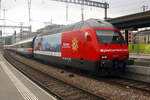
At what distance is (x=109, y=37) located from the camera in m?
9.91

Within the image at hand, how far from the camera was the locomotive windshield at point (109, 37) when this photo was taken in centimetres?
961

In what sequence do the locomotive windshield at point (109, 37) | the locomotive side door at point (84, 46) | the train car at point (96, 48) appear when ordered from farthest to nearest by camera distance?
the locomotive side door at point (84, 46) < the locomotive windshield at point (109, 37) < the train car at point (96, 48)

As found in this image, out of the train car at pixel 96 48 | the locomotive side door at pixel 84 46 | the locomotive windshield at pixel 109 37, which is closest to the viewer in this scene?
the train car at pixel 96 48

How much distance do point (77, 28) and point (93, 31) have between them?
203 cm

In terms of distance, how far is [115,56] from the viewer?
9445 millimetres

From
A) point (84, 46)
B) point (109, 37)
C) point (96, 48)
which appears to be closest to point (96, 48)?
point (96, 48)

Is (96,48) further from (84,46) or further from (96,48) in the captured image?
(84,46)

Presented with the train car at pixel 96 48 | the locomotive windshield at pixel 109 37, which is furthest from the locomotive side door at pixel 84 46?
the locomotive windshield at pixel 109 37

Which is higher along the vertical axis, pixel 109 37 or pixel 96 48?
pixel 109 37

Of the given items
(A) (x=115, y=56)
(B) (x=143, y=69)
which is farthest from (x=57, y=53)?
(B) (x=143, y=69)

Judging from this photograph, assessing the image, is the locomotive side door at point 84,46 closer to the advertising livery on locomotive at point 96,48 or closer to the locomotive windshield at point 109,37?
the advertising livery on locomotive at point 96,48

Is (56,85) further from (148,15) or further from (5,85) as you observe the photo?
(148,15)

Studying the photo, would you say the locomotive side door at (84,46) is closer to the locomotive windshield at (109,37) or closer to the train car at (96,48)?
the train car at (96,48)

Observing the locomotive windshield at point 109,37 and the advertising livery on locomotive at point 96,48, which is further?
the locomotive windshield at point 109,37
